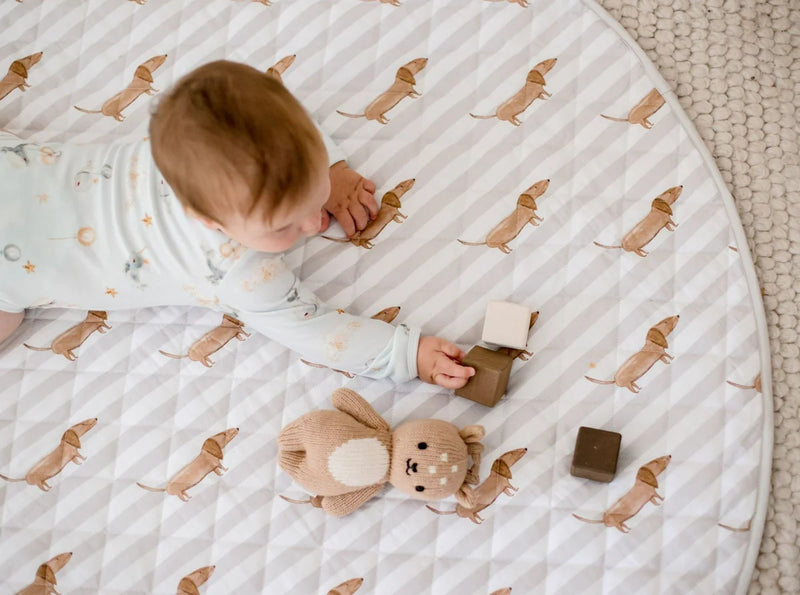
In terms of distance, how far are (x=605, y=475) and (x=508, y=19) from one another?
688mm

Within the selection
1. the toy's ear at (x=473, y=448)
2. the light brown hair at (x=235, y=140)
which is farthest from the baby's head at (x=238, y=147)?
the toy's ear at (x=473, y=448)

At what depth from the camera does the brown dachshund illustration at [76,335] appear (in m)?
1.10

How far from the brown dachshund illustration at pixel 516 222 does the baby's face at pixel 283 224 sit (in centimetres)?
27

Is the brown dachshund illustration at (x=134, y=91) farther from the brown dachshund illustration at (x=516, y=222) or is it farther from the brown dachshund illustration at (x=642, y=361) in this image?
the brown dachshund illustration at (x=642, y=361)

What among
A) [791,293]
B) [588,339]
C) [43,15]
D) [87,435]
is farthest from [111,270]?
[791,293]

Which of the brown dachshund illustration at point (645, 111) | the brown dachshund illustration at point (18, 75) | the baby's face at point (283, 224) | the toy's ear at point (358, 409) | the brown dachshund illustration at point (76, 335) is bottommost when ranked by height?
the toy's ear at point (358, 409)

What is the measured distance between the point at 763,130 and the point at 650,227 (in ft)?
0.81

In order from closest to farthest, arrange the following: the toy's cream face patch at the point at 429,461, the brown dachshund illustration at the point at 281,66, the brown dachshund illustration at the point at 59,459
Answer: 1. the toy's cream face patch at the point at 429,461
2. the brown dachshund illustration at the point at 59,459
3. the brown dachshund illustration at the point at 281,66

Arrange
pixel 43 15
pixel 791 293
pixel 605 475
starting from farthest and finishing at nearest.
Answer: pixel 43 15 < pixel 791 293 < pixel 605 475

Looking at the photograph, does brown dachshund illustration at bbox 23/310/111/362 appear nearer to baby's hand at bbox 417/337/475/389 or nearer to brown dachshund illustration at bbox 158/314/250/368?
brown dachshund illustration at bbox 158/314/250/368

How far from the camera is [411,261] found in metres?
1.09

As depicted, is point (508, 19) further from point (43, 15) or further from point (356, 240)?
point (43, 15)

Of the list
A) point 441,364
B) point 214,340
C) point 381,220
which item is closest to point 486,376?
point 441,364

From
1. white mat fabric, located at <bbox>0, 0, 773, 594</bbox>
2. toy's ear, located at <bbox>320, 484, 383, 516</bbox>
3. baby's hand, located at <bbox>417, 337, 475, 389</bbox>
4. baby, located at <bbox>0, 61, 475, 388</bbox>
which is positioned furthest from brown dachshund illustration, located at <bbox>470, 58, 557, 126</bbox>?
toy's ear, located at <bbox>320, 484, 383, 516</bbox>
